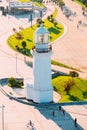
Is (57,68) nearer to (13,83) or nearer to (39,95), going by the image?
(13,83)

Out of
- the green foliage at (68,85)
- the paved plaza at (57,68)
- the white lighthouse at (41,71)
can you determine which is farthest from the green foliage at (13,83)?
the green foliage at (68,85)

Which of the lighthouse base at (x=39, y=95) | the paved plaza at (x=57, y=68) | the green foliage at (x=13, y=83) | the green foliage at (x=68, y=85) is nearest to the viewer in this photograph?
the paved plaza at (x=57, y=68)

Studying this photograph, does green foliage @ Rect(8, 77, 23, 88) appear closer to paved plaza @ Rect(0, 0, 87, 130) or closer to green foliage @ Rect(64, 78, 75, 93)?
paved plaza @ Rect(0, 0, 87, 130)

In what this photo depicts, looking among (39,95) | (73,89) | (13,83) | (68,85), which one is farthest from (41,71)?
(13,83)

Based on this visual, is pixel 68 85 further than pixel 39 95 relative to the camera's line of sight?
Yes

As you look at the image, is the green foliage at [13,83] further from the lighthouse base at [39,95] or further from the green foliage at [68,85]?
the green foliage at [68,85]

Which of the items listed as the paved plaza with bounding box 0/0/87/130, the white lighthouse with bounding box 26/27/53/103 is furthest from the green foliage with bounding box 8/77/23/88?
the white lighthouse with bounding box 26/27/53/103
